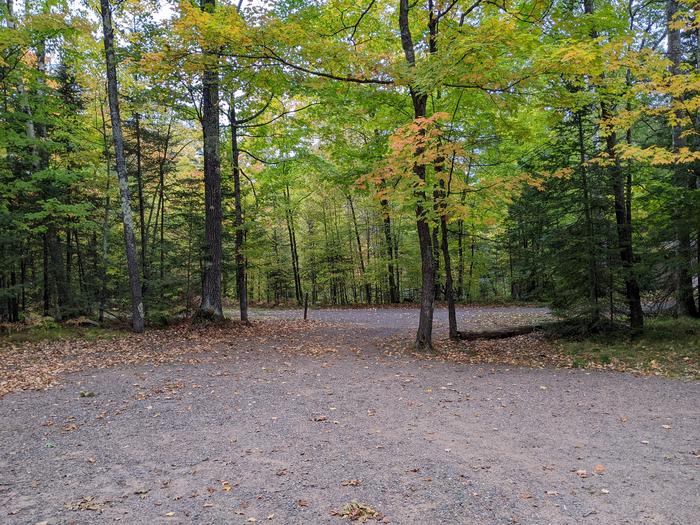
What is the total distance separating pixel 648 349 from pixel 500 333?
3488 millimetres

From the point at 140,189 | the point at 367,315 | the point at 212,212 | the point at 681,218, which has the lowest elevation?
the point at 367,315

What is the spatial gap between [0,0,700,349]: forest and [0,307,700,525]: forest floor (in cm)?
358

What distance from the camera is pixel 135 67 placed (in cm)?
923

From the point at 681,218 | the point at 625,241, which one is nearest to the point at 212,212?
the point at 625,241

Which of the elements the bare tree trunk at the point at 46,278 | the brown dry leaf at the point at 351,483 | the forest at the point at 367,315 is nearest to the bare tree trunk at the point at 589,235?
the forest at the point at 367,315

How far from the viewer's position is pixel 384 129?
11.8 m

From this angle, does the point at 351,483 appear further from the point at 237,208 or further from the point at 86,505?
the point at 237,208

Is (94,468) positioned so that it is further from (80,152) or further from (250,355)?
(80,152)

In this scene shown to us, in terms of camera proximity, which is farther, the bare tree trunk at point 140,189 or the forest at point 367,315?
the bare tree trunk at point 140,189

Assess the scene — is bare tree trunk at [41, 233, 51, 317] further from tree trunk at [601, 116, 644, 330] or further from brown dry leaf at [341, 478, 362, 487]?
tree trunk at [601, 116, 644, 330]

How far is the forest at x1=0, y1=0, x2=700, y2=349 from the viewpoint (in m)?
7.83

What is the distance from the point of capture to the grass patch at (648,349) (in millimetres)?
7694

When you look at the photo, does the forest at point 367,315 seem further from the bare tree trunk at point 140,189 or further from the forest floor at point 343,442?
A: the bare tree trunk at point 140,189

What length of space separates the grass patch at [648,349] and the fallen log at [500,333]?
4.06 ft
